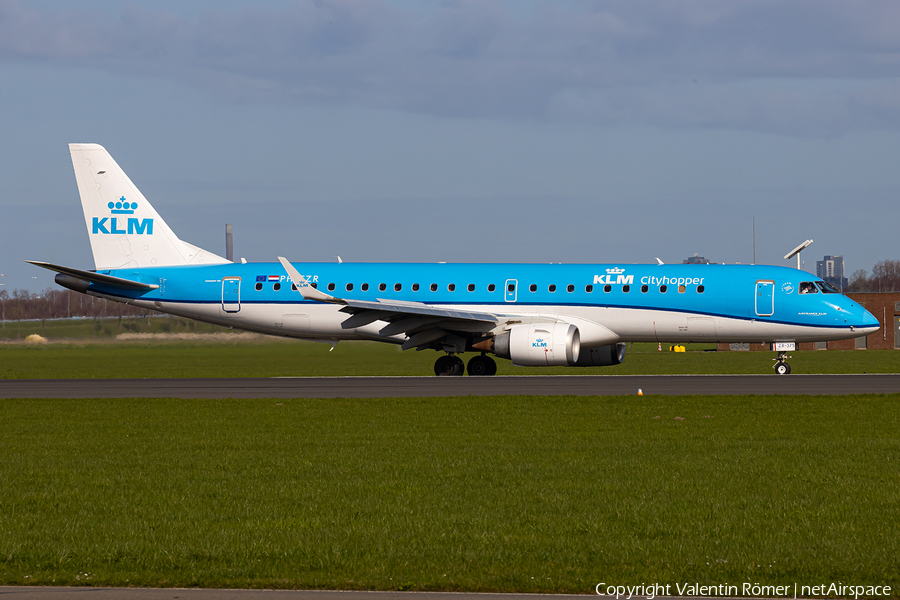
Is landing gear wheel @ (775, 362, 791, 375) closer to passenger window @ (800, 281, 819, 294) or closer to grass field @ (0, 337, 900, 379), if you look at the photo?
passenger window @ (800, 281, 819, 294)

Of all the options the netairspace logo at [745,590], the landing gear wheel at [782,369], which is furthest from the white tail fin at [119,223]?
the netairspace logo at [745,590]

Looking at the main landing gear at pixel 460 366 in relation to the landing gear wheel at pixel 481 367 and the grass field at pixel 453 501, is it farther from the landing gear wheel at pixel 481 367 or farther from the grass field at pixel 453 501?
the grass field at pixel 453 501

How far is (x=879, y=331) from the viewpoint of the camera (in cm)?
8162

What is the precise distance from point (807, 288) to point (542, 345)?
30.7 feet

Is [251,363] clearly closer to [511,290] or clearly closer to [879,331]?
[511,290]

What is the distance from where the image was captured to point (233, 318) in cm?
3619

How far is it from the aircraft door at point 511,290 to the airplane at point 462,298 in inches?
1.4

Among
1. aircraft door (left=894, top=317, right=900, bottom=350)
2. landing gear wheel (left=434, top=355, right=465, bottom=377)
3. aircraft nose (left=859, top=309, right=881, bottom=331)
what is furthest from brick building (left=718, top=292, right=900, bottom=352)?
landing gear wheel (left=434, top=355, right=465, bottom=377)

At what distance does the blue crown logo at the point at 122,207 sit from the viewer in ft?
124

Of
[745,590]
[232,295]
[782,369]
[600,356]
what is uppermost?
[232,295]

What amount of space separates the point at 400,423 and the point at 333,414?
220 cm

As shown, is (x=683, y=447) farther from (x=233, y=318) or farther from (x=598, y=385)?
(x=233, y=318)

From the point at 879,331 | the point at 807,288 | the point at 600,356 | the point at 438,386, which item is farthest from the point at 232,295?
the point at 879,331

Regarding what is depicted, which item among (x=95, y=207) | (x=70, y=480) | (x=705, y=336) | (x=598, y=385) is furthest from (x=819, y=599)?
(x=95, y=207)
